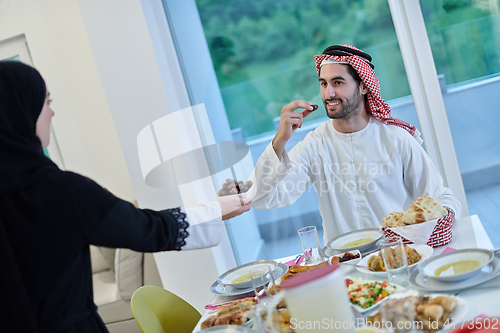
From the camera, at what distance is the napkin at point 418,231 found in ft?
3.45

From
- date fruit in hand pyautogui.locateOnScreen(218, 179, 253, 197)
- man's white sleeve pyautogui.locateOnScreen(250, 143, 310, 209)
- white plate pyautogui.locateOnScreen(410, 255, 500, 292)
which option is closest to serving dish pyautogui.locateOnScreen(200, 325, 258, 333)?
white plate pyautogui.locateOnScreen(410, 255, 500, 292)

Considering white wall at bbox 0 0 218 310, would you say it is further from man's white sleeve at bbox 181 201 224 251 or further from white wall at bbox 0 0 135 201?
man's white sleeve at bbox 181 201 224 251

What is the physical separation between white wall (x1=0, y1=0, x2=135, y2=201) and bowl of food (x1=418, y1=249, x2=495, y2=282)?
221 cm

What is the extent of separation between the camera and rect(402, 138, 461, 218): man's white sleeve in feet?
5.28

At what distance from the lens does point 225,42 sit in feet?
7.83

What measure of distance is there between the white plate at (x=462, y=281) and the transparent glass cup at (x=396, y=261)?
2 centimetres

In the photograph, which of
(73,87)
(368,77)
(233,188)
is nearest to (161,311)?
(233,188)

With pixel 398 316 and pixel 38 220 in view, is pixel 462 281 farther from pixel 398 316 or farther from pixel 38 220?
pixel 38 220

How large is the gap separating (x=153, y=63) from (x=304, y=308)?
6.10 feet

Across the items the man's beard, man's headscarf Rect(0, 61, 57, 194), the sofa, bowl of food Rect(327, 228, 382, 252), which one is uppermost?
man's headscarf Rect(0, 61, 57, 194)

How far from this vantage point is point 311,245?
1.21 m

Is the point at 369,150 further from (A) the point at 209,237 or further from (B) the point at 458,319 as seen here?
(B) the point at 458,319

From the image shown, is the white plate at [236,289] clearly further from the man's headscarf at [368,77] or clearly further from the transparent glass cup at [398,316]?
the man's headscarf at [368,77]

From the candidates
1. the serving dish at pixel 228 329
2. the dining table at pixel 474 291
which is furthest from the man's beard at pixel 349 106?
the serving dish at pixel 228 329
